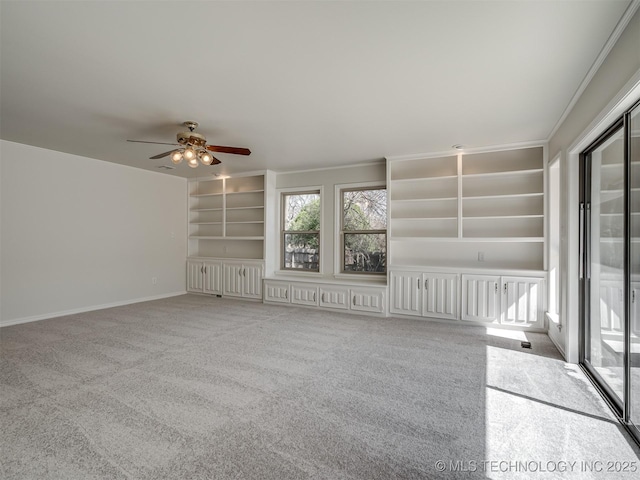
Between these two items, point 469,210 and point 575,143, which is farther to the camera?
point 469,210

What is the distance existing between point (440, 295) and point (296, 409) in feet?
10.7

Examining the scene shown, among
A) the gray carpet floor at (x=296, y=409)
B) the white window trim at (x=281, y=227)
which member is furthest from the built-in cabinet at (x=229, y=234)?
the gray carpet floor at (x=296, y=409)

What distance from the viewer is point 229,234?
24.0 ft

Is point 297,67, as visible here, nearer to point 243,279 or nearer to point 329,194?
point 329,194

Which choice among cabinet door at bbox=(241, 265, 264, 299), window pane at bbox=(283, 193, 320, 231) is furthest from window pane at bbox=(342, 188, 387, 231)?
cabinet door at bbox=(241, 265, 264, 299)

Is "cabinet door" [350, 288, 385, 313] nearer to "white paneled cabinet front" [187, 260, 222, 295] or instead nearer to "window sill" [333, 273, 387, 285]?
"window sill" [333, 273, 387, 285]

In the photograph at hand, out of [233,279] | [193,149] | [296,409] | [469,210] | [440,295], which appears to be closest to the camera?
[296,409]

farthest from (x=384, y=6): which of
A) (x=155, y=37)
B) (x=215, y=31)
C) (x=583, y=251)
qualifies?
(x=583, y=251)

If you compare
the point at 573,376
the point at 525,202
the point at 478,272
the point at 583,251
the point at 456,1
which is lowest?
the point at 573,376

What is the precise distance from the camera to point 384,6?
1.92 meters

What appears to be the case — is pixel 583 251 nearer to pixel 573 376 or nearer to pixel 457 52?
pixel 573 376

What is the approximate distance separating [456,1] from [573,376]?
3255 mm

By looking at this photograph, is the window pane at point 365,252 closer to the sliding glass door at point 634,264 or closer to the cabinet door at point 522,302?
the cabinet door at point 522,302

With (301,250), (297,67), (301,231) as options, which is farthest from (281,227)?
(297,67)
